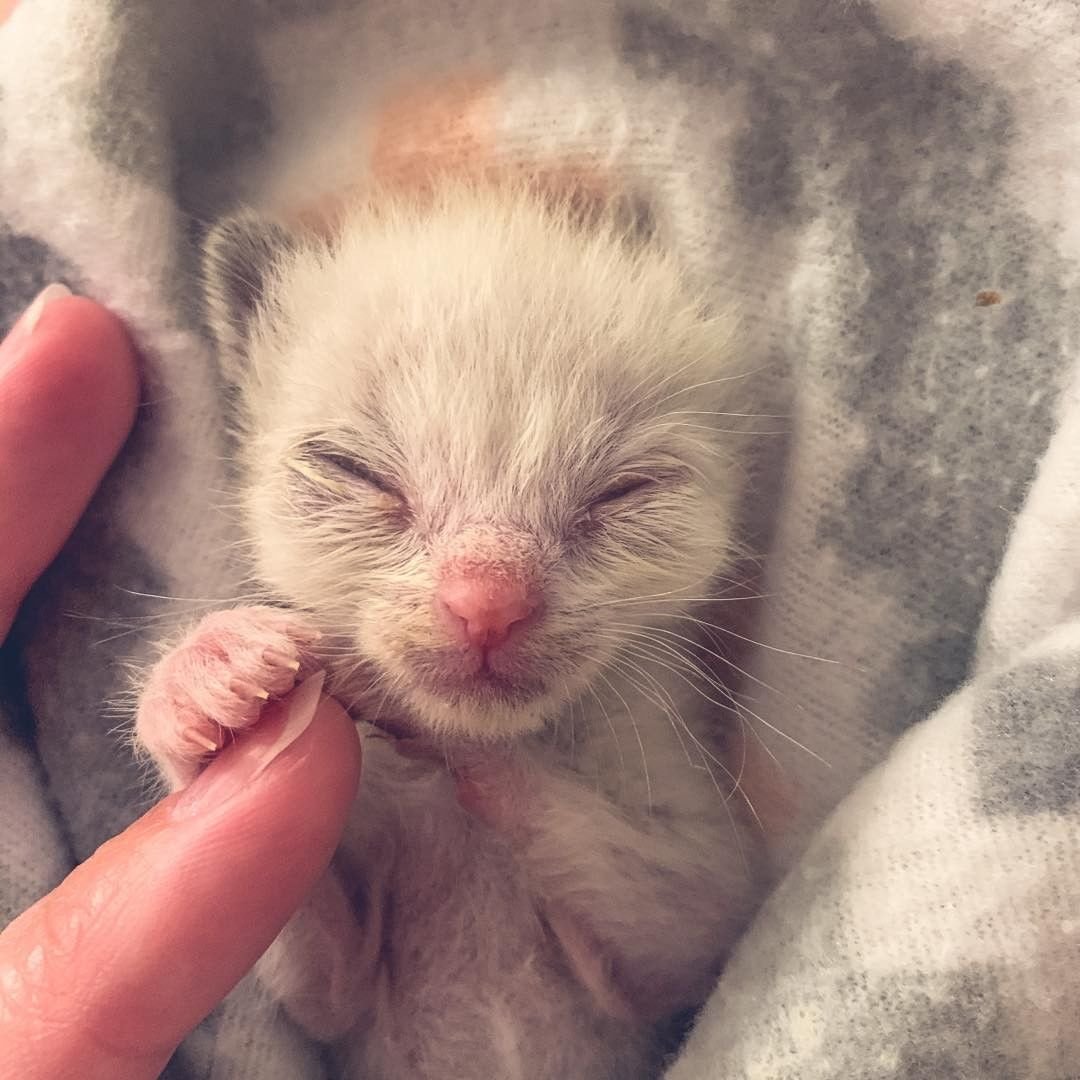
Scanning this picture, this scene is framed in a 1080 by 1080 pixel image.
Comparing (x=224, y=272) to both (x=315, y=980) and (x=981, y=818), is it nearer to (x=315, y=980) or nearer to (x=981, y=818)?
(x=315, y=980)

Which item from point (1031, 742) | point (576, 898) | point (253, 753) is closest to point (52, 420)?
point (253, 753)

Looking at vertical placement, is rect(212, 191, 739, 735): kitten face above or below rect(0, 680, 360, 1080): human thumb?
above

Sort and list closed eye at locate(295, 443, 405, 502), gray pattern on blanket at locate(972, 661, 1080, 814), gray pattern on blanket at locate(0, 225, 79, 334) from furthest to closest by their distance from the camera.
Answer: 1. gray pattern on blanket at locate(0, 225, 79, 334)
2. closed eye at locate(295, 443, 405, 502)
3. gray pattern on blanket at locate(972, 661, 1080, 814)

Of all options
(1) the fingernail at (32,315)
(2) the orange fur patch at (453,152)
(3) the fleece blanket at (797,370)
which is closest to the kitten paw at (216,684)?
(3) the fleece blanket at (797,370)

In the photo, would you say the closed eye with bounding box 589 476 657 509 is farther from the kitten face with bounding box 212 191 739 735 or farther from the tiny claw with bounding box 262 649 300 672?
the tiny claw with bounding box 262 649 300 672

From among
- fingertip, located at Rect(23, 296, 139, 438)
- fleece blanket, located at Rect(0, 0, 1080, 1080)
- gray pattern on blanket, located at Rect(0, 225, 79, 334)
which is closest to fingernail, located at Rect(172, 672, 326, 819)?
fleece blanket, located at Rect(0, 0, 1080, 1080)

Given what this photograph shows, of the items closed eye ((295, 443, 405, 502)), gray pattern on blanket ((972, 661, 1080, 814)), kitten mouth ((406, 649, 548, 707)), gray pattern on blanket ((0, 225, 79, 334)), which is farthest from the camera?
gray pattern on blanket ((0, 225, 79, 334))
